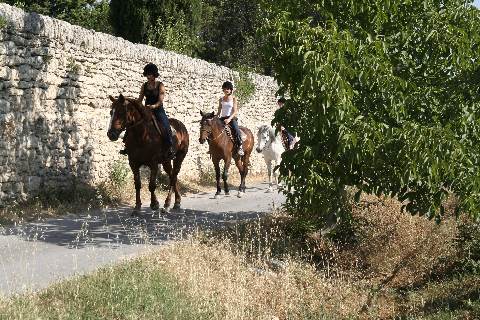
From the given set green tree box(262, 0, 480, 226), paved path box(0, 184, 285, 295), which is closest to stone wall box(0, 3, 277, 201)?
paved path box(0, 184, 285, 295)

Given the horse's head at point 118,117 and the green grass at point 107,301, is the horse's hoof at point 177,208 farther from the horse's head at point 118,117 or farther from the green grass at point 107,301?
the green grass at point 107,301

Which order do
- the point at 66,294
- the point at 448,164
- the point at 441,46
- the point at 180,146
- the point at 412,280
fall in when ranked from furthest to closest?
the point at 180,146 < the point at 412,280 < the point at 441,46 < the point at 448,164 < the point at 66,294

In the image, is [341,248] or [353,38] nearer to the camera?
[353,38]

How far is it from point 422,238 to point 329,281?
2.55 meters

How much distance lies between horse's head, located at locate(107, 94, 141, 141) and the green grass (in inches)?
144

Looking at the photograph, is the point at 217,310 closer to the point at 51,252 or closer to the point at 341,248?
the point at 51,252

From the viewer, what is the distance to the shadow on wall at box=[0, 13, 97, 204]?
413 inches

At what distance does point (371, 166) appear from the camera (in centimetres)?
746

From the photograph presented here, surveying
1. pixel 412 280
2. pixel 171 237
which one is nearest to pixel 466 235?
pixel 412 280

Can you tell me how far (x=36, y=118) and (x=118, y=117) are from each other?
7.02ft

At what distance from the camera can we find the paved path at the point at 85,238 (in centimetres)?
681

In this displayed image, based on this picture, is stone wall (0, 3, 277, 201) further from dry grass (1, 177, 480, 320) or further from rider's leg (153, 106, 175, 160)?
dry grass (1, 177, 480, 320)

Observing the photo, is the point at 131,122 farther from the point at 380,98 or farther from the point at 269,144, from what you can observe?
the point at 269,144

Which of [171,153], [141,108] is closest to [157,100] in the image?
[141,108]
